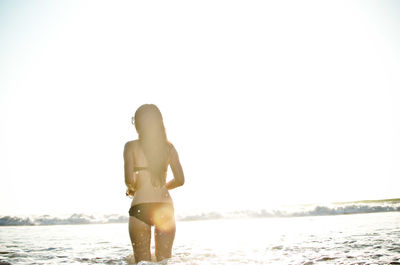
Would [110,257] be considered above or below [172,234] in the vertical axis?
below

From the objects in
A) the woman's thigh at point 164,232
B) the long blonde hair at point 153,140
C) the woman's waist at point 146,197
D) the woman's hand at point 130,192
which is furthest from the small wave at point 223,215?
the long blonde hair at point 153,140

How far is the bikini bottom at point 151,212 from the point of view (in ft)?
11.6

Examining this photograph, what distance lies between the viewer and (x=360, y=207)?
22.5m

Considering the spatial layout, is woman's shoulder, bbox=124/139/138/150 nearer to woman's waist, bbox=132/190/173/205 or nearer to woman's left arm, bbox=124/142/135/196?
woman's left arm, bbox=124/142/135/196

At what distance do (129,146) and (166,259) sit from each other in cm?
139

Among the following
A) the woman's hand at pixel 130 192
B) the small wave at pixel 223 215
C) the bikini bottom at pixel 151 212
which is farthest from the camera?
the small wave at pixel 223 215

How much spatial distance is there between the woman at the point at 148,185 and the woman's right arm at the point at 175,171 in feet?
0.13

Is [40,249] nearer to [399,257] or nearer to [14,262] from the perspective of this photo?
[14,262]

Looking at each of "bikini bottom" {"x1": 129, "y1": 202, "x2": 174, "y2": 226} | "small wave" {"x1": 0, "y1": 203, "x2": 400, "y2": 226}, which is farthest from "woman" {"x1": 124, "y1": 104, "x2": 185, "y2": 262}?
"small wave" {"x1": 0, "y1": 203, "x2": 400, "y2": 226}

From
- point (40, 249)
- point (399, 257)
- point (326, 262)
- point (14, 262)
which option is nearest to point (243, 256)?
point (326, 262)

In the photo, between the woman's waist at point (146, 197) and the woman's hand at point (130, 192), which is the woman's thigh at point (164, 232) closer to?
the woman's waist at point (146, 197)

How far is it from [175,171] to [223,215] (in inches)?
741

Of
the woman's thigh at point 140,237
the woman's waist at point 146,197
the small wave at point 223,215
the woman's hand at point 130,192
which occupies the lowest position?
the small wave at point 223,215

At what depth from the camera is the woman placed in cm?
356
